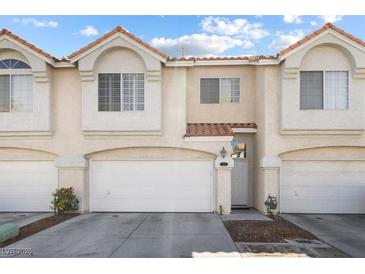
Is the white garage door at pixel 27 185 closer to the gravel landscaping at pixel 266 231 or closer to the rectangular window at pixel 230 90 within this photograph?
the gravel landscaping at pixel 266 231

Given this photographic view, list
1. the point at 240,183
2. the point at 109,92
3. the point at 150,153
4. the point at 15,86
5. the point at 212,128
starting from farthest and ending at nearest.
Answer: the point at 240,183 < the point at 212,128 < the point at 150,153 < the point at 15,86 < the point at 109,92

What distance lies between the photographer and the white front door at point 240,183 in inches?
548

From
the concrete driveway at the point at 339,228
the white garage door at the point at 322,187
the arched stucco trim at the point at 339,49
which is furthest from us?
the white garage door at the point at 322,187

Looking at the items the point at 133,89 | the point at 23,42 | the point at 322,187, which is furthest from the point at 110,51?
the point at 322,187

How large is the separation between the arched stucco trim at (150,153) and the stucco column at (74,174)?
497 mm

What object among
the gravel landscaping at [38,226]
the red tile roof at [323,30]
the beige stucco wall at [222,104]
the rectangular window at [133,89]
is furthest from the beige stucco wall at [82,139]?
the red tile roof at [323,30]

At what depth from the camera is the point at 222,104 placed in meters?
13.8

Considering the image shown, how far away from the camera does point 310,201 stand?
12.8 m

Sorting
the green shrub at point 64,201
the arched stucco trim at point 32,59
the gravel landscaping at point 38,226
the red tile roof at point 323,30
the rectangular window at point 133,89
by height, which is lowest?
the gravel landscaping at point 38,226

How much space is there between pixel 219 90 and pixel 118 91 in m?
4.68

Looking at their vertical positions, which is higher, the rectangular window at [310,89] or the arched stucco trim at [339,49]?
the arched stucco trim at [339,49]

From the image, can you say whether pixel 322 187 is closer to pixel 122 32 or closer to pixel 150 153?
pixel 150 153

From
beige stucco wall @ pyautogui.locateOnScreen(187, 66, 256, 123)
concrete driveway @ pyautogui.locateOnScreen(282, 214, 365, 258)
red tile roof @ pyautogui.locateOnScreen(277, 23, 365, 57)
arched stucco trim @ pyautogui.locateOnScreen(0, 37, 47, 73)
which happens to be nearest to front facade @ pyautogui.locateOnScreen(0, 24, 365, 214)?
arched stucco trim @ pyautogui.locateOnScreen(0, 37, 47, 73)

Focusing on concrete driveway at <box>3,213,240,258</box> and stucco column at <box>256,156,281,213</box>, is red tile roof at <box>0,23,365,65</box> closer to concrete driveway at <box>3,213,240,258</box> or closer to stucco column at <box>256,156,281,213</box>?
stucco column at <box>256,156,281,213</box>
